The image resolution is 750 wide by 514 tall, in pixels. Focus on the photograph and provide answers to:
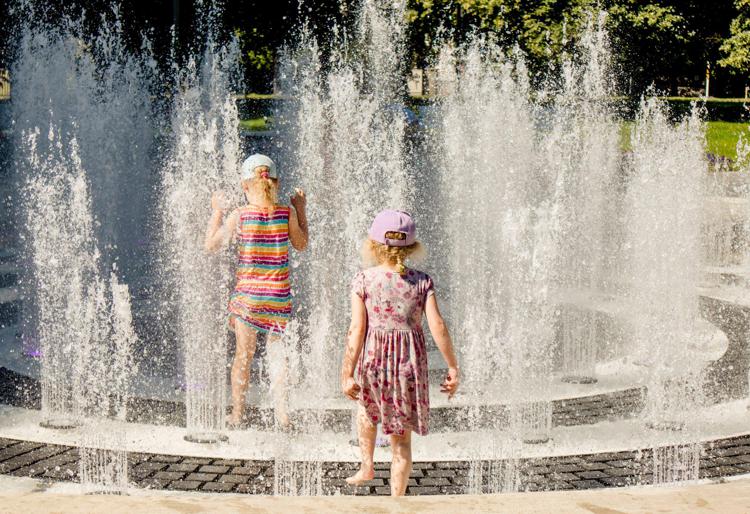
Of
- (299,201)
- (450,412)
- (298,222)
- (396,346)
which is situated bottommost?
(450,412)

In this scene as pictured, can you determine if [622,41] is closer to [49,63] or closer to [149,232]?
[49,63]

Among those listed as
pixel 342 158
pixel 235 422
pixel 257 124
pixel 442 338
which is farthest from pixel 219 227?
pixel 257 124

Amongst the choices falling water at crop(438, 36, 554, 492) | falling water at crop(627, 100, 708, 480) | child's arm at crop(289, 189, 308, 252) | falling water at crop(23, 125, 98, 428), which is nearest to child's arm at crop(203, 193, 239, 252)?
child's arm at crop(289, 189, 308, 252)

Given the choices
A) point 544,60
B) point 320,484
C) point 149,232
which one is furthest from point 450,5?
point 320,484

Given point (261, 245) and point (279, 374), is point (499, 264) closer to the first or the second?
point (279, 374)

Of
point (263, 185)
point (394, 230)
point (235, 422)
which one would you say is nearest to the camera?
point (394, 230)

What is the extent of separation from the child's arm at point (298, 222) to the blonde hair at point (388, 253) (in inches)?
63.7

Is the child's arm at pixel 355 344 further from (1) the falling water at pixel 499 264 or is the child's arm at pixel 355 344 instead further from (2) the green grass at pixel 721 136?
(2) the green grass at pixel 721 136

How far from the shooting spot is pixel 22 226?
16.9 meters

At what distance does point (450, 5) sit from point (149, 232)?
2097 cm

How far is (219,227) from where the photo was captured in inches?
267

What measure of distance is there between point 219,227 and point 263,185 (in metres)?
0.38

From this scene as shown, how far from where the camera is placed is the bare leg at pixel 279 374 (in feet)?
22.2

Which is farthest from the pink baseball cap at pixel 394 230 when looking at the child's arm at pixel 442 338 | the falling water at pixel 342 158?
the falling water at pixel 342 158
